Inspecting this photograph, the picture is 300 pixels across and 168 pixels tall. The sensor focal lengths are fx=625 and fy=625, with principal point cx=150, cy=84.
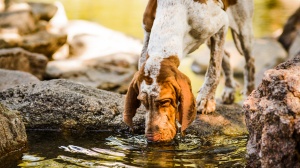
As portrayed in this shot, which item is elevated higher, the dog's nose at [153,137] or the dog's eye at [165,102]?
the dog's eye at [165,102]

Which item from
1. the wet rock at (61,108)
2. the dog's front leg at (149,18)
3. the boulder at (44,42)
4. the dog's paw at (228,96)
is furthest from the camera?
the boulder at (44,42)

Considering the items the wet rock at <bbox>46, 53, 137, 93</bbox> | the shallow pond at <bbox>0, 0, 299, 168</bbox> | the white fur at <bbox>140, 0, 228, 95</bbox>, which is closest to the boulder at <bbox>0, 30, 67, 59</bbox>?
the wet rock at <bbox>46, 53, 137, 93</bbox>

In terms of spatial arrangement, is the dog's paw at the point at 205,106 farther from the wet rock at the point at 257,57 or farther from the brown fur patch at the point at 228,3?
the wet rock at the point at 257,57

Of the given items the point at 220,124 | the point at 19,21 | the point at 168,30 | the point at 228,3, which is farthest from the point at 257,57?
the point at 168,30

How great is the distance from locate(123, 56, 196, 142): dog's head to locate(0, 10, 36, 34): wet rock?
832 cm

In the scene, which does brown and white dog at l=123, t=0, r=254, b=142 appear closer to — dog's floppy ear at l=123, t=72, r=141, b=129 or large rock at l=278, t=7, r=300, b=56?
dog's floppy ear at l=123, t=72, r=141, b=129

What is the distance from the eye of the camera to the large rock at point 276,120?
393 cm

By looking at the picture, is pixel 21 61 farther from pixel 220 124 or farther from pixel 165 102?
pixel 165 102

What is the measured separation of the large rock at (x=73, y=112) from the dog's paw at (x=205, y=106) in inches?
7.4

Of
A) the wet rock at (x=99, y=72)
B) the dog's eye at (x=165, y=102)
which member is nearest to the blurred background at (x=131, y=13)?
the wet rock at (x=99, y=72)

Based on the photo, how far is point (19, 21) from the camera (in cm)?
1342

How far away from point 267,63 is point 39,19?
214 inches

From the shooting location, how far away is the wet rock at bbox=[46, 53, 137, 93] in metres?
10.8

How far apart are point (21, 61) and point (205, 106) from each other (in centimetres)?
478
